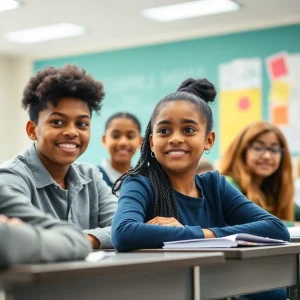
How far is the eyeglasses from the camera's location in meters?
3.88

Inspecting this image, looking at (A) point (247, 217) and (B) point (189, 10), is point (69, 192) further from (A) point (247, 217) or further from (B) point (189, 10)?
(B) point (189, 10)

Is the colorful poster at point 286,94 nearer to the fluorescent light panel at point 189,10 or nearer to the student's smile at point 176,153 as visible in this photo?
the fluorescent light panel at point 189,10

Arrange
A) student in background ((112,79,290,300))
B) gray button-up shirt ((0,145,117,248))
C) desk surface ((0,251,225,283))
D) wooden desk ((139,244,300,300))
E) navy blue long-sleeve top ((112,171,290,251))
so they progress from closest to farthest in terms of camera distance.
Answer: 1. desk surface ((0,251,225,283))
2. wooden desk ((139,244,300,300))
3. navy blue long-sleeve top ((112,171,290,251))
4. student in background ((112,79,290,300))
5. gray button-up shirt ((0,145,117,248))

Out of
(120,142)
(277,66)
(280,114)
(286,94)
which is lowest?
(120,142)

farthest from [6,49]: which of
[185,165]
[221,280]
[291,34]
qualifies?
[221,280]

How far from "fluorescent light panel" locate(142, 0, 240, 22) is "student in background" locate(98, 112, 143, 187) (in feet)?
6.43

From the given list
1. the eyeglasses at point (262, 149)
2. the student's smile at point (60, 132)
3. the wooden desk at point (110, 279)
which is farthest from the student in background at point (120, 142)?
the wooden desk at point (110, 279)

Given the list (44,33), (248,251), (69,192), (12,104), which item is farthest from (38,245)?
(12,104)

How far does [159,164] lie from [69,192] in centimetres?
45

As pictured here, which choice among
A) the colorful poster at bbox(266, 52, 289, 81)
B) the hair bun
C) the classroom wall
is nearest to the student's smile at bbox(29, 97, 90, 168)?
the hair bun

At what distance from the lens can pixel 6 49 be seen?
8117 mm

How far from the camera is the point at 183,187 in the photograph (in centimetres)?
229

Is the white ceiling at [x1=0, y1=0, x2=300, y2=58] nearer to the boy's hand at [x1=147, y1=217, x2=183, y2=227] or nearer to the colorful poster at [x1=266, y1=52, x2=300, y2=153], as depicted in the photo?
the colorful poster at [x1=266, y1=52, x2=300, y2=153]

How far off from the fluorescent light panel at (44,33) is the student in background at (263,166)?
3437mm
